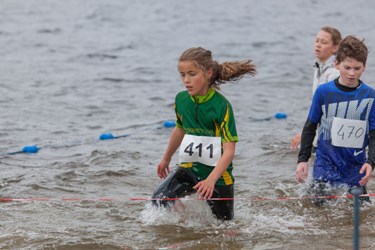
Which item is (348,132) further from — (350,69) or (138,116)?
(138,116)

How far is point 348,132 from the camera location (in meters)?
7.44

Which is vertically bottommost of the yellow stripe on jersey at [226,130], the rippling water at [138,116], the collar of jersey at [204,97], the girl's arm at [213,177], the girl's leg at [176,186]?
the rippling water at [138,116]

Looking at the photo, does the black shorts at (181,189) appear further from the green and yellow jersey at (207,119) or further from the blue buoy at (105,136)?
the blue buoy at (105,136)

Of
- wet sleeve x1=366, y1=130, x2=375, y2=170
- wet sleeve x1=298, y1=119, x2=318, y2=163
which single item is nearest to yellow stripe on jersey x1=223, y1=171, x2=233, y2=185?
wet sleeve x1=298, y1=119, x2=318, y2=163

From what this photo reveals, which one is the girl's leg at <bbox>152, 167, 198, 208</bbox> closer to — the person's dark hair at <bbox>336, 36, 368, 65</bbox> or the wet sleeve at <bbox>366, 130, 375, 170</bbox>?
the wet sleeve at <bbox>366, 130, 375, 170</bbox>

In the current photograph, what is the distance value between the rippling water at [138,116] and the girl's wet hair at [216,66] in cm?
114

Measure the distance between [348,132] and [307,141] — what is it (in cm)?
37

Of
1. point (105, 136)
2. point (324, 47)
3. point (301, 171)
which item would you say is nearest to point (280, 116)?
point (105, 136)

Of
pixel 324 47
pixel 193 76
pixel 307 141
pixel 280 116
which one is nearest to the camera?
pixel 193 76

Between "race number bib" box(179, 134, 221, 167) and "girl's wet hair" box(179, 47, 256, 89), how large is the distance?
1.53 feet

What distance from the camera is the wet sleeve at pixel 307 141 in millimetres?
7468

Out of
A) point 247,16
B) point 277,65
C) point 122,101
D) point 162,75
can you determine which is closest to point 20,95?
point 122,101

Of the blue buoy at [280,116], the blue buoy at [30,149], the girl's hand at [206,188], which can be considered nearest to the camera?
the girl's hand at [206,188]

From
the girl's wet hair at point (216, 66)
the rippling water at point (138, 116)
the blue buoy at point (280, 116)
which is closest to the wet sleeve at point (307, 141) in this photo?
the rippling water at point (138, 116)
